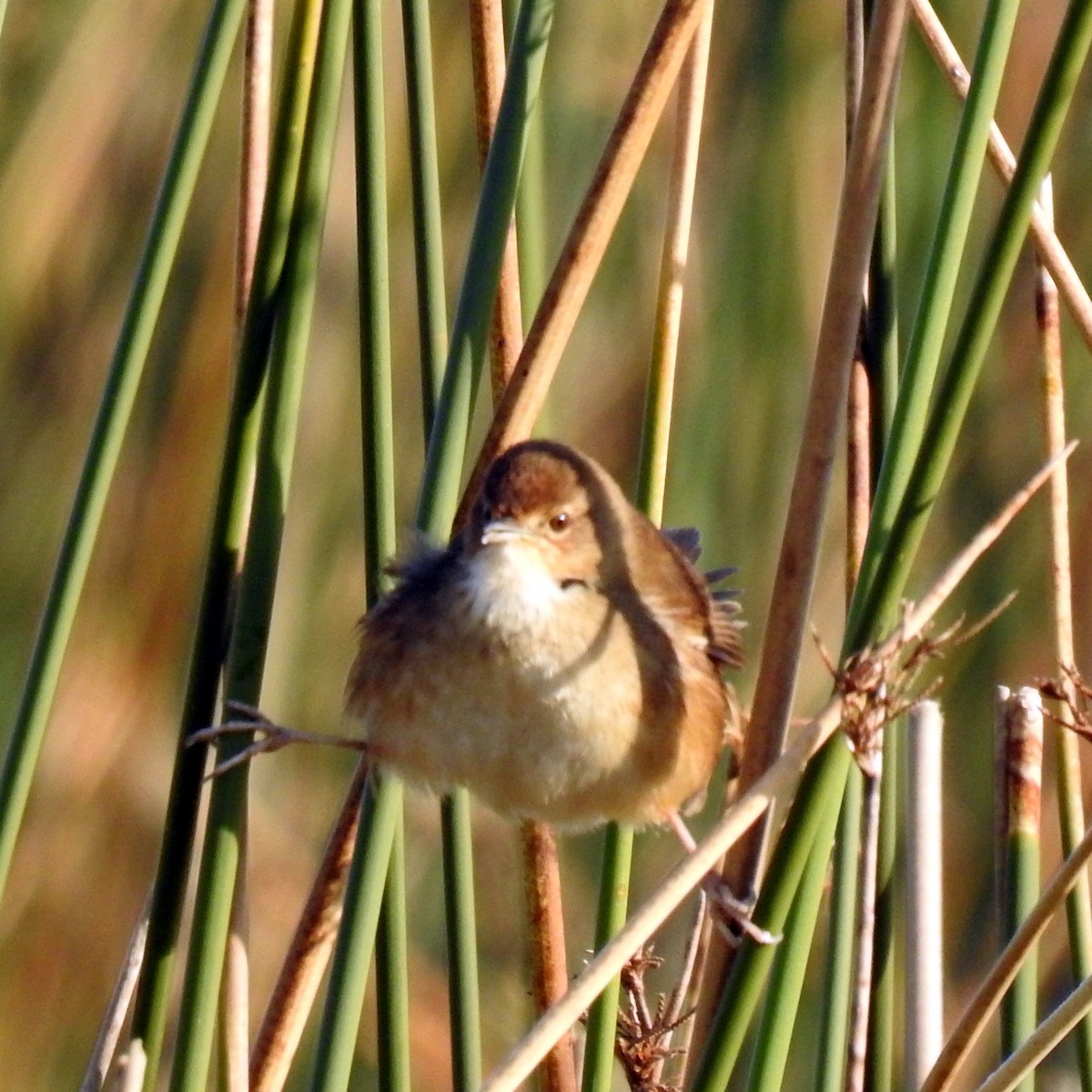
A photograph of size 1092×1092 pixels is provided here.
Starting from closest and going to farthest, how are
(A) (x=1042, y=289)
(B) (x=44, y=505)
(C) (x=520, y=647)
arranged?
(C) (x=520, y=647)
(A) (x=1042, y=289)
(B) (x=44, y=505)

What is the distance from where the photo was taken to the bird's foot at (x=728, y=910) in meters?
1.47

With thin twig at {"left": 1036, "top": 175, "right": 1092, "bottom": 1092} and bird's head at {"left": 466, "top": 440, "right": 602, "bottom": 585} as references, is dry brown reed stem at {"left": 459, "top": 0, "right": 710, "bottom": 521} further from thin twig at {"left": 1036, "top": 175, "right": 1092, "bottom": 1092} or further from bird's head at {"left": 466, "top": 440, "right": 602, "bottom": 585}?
thin twig at {"left": 1036, "top": 175, "right": 1092, "bottom": 1092}

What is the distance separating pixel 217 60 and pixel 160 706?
184 cm

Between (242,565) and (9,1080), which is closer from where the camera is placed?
(242,565)

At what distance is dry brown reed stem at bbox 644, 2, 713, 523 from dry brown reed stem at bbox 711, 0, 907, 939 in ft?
1.55

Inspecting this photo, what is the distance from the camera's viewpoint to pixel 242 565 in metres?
1.58

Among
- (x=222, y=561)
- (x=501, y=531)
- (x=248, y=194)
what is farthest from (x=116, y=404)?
(x=501, y=531)

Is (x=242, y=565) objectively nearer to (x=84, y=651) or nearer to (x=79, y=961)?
(x=84, y=651)

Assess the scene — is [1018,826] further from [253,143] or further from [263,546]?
[253,143]

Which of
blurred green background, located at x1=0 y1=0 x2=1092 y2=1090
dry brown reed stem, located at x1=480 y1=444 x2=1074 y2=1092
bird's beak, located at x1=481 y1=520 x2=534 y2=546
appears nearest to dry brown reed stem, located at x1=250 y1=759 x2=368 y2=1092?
bird's beak, located at x1=481 y1=520 x2=534 y2=546

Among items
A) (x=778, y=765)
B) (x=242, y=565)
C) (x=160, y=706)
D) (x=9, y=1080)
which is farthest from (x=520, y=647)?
(x=9, y=1080)

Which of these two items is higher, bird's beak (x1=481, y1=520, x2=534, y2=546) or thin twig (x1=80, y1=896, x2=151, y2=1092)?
bird's beak (x1=481, y1=520, x2=534, y2=546)

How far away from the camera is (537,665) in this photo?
1.83 meters

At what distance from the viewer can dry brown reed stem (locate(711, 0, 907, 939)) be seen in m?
1.44
